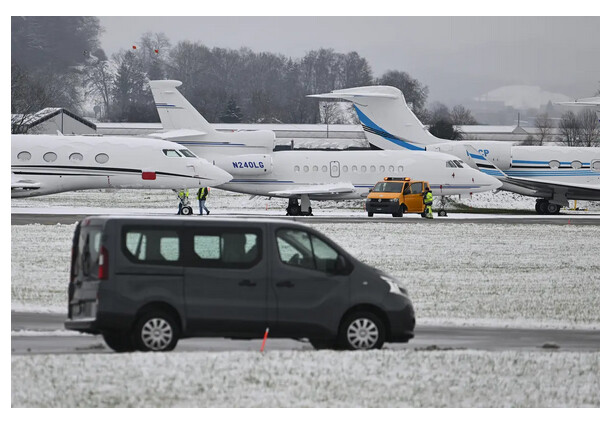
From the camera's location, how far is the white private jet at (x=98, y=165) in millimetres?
41844

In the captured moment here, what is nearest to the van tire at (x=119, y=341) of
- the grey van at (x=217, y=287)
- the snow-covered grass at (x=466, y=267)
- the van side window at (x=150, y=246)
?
the grey van at (x=217, y=287)

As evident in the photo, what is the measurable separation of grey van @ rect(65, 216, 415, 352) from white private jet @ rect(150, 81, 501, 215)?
3361 centimetres

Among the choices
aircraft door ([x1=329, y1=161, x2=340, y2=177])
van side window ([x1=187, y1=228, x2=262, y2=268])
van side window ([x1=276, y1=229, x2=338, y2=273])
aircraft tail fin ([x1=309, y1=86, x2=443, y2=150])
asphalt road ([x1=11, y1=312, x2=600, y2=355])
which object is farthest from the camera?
aircraft tail fin ([x1=309, y1=86, x2=443, y2=150])

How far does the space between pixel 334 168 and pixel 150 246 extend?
35.8 meters

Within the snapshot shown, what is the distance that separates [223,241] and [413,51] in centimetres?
10731

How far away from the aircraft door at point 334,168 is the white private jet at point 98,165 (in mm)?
6741

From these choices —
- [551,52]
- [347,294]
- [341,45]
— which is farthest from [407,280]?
[341,45]

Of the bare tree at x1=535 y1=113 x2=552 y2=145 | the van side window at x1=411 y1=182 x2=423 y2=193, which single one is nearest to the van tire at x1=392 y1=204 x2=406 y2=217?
the van side window at x1=411 y1=182 x2=423 y2=193

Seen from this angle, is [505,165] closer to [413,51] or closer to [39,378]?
[39,378]

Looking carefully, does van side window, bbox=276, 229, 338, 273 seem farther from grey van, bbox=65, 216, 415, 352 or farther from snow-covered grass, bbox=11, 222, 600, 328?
snow-covered grass, bbox=11, 222, 600, 328

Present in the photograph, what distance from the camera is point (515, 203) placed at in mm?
61312

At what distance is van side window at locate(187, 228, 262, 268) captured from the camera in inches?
510

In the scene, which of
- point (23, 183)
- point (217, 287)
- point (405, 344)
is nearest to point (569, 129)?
point (23, 183)

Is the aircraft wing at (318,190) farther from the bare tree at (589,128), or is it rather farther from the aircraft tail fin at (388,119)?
the bare tree at (589,128)
